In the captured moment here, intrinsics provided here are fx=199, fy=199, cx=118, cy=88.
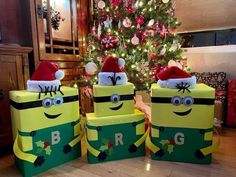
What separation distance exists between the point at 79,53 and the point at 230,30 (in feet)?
6.75

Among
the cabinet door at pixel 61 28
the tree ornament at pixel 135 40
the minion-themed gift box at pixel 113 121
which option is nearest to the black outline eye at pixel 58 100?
the minion-themed gift box at pixel 113 121

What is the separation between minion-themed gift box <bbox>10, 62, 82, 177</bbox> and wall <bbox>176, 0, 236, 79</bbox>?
2.03 m

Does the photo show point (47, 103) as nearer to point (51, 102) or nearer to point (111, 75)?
point (51, 102)

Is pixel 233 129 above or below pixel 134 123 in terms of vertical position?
below

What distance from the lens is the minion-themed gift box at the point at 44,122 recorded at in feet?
4.55

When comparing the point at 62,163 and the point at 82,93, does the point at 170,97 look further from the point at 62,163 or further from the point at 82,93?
the point at 82,93

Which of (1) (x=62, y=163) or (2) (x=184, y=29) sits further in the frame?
(2) (x=184, y=29)

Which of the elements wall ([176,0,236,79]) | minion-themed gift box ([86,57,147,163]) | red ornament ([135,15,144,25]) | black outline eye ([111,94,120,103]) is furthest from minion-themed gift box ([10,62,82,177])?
wall ([176,0,236,79])

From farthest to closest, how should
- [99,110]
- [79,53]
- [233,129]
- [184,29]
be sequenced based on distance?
[184,29] < [79,53] < [233,129] < [99,110]

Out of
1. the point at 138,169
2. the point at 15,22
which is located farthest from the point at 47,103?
the point at 15,22

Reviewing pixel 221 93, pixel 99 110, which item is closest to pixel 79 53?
pixel 99 110

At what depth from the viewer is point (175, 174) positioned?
1.42 meters

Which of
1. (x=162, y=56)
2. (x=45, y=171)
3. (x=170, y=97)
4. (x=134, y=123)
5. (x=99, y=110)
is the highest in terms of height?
(x=162, y=56)

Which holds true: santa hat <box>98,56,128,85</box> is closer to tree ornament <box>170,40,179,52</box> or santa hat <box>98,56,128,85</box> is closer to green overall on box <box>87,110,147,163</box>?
green overall on box <box>87,110,147,163</box>
